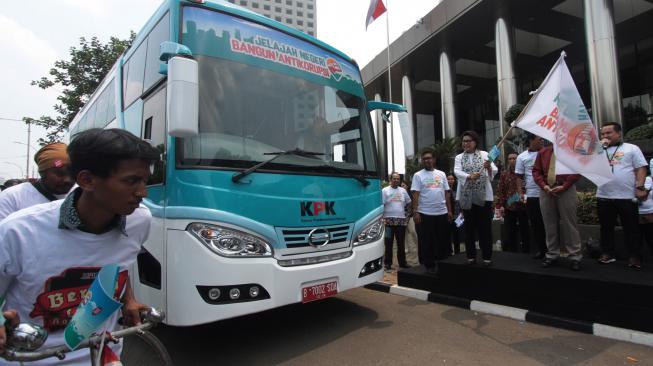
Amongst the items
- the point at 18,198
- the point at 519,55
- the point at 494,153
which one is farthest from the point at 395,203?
the point at 519,55

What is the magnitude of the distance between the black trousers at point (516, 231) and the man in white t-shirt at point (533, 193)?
1.03 meters

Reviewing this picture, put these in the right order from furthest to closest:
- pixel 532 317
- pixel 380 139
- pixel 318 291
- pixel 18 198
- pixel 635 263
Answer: pixel 380 139 → pixel 635 263 → pixel 532 317 → pixel 318 291 → pixel 18 198

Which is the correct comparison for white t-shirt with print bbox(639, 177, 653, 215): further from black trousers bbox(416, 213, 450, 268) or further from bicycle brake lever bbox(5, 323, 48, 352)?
Result: bicycle brake lever bbox(5, 323, 48, 352)

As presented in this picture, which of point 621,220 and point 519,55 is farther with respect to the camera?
point 519,55

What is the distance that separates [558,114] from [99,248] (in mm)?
4531

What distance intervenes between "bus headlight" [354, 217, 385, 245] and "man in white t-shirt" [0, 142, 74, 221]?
2735 mm

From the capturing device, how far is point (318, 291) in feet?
12.3

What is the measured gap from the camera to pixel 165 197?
3.39m

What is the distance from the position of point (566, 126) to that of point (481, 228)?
1575 millimetres

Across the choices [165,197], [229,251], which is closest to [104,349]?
[229,251]

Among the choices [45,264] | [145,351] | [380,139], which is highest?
[380,139]

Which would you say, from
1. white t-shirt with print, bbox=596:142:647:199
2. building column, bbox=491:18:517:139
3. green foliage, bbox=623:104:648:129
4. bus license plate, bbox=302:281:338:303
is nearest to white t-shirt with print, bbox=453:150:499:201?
white t-shirt with print, bbox=596:142:647:199

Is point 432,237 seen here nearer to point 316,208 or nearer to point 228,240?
point 316,208

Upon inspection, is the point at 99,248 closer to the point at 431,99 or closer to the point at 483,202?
the point at 483,202
